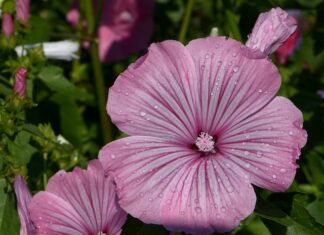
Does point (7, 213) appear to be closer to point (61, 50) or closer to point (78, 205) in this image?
point (78, 205)

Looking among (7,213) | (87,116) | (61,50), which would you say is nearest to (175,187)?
(7,213)

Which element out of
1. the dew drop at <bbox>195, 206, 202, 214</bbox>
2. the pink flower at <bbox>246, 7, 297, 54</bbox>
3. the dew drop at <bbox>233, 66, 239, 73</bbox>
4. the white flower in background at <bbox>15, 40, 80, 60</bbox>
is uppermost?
the pink flower at <bbox>246, 7, 297, 54</bbox>

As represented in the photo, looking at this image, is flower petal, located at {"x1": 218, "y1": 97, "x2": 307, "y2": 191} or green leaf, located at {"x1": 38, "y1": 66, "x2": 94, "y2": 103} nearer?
flower petal, located at {"x1": 218, "y1": 97, "x2": 307, "y2": 191}

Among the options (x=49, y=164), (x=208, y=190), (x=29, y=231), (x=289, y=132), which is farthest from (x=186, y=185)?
(x=49, y=164)

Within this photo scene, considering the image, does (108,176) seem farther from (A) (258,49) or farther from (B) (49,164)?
(B) (49,164)

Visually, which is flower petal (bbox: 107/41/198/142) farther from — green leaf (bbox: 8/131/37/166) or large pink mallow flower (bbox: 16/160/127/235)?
green leaf (bbox: 8/131/37/166)

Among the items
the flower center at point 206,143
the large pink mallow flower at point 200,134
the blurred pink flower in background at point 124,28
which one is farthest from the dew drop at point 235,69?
the blurred pink flower in background at point 124,28

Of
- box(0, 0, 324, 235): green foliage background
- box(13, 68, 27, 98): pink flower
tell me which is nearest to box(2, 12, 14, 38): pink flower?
box(0, 0, 324, 235): green foliage background

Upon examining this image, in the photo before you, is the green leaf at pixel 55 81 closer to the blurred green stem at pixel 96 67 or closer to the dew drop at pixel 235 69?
the blurred green stem at pixel 96 67
